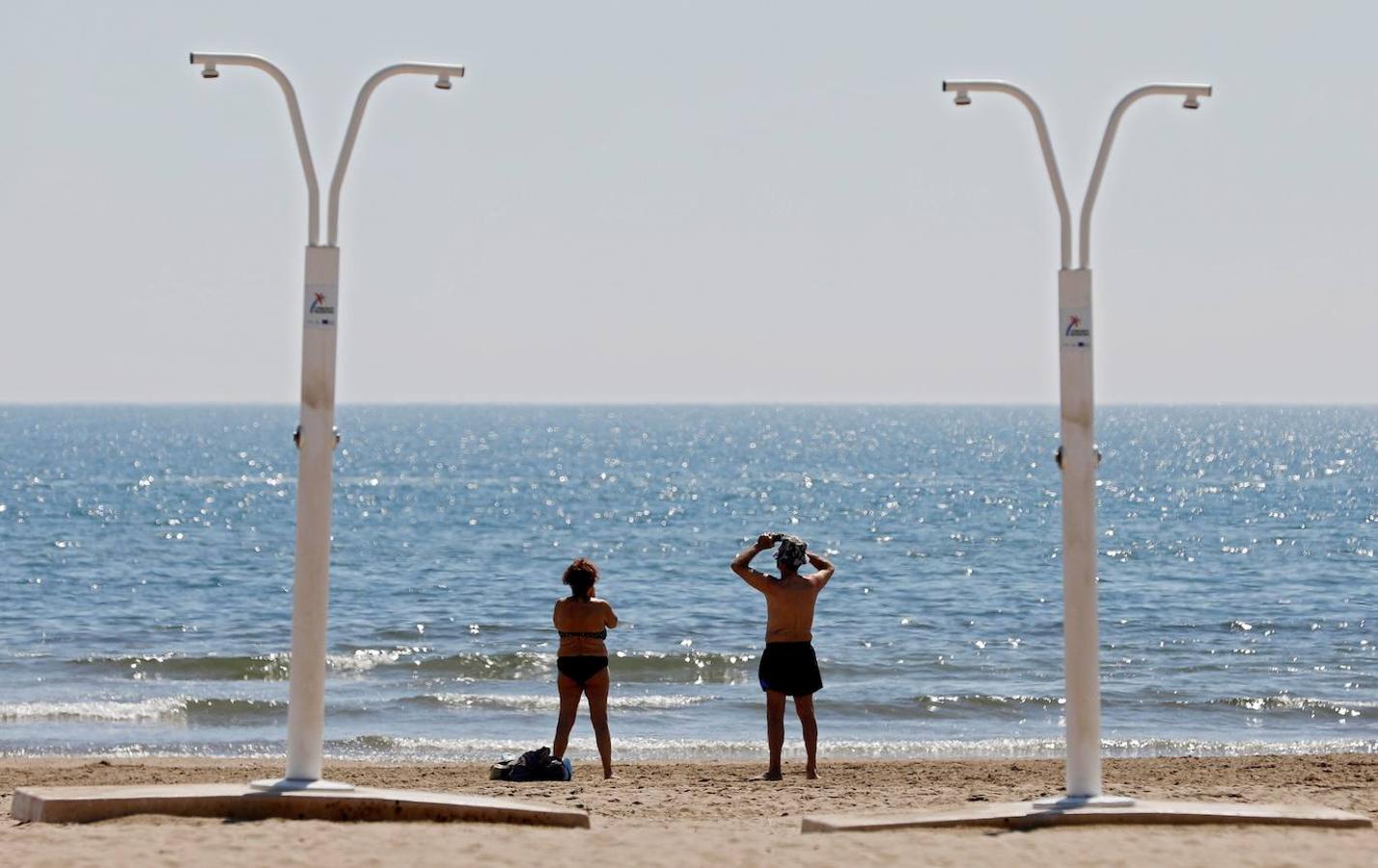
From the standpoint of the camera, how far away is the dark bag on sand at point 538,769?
482 inches

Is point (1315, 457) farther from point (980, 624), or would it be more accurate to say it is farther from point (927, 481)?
point (980, 624)

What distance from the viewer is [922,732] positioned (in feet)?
59.5

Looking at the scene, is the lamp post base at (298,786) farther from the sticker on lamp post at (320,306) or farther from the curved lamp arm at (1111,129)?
the curved lamp arm at (1111,129)

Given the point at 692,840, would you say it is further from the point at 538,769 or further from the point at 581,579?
the point at 538,769

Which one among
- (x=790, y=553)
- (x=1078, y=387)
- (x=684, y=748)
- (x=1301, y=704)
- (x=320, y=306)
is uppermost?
(x=320, y=306)

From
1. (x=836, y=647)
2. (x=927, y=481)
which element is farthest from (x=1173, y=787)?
(x=927, y=481)

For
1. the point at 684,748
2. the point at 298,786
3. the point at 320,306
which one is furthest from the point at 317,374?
the point at 684,748

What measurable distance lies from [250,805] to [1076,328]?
469 cm

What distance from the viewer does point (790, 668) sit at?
12023mm

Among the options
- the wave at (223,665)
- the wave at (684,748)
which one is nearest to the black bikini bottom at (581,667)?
the wave at (684,748)

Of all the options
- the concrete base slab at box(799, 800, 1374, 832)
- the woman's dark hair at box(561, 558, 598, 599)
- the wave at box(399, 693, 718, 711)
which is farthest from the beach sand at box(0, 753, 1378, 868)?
the wave at box(399, 693, 718, 711)

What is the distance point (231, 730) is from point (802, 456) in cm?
9410

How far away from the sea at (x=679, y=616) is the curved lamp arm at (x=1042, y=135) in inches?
317

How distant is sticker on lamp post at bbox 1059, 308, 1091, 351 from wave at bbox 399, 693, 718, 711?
35.3 feet
